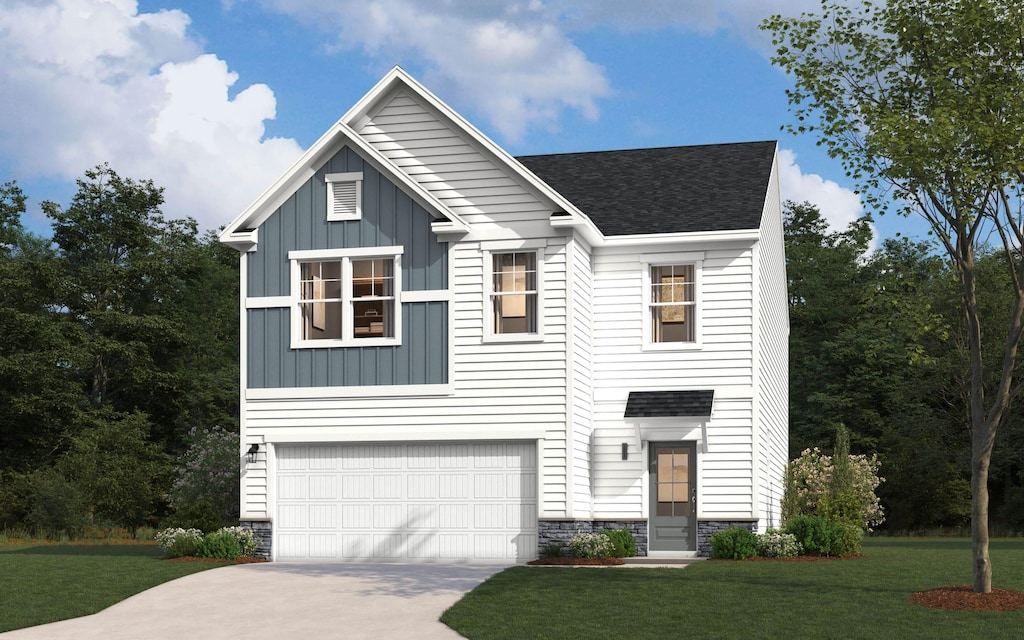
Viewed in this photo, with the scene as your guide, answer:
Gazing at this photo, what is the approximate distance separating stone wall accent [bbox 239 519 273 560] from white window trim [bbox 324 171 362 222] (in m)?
5.88

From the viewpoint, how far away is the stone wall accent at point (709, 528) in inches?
882

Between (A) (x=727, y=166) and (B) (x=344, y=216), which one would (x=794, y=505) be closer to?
(A) (x=727, y=166)

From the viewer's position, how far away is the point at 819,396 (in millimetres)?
44906

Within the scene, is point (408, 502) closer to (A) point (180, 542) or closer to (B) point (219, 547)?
(B) point (219, 547)

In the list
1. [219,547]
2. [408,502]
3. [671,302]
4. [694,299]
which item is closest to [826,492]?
[694,299]

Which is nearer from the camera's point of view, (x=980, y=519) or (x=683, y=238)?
(x=980, y=519)

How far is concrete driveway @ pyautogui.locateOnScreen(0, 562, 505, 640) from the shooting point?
14.3 metres

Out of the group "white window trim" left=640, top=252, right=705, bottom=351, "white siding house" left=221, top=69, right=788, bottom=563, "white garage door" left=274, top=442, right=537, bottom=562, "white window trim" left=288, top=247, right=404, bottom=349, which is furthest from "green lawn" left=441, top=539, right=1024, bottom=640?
"white window trim" left=288, top=247, right=404, bottom=349

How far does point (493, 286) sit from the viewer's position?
22125 mm

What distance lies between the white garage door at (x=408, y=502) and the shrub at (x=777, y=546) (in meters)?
4.13

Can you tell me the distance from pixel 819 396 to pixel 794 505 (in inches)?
712

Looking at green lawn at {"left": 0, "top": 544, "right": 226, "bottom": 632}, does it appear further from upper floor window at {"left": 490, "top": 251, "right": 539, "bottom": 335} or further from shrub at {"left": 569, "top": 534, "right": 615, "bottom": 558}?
upper floor window at {"left": 490, "top": 251, "right": 539, "bottom": 335}

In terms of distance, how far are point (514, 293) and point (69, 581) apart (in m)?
9.00

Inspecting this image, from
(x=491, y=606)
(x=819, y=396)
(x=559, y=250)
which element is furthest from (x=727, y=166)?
(x=819, y=396)
